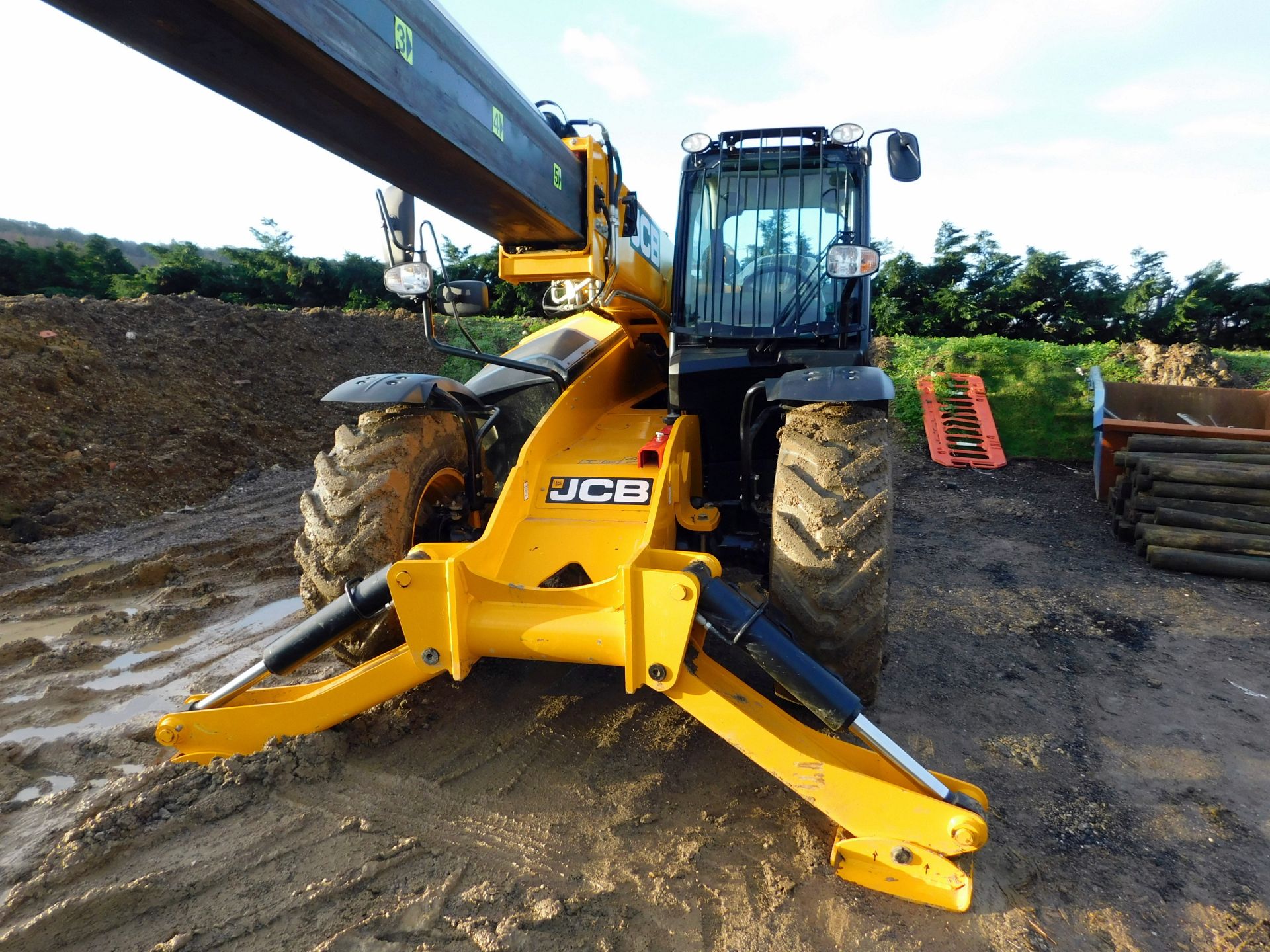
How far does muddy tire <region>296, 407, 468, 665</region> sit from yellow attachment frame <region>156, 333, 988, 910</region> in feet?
1.42

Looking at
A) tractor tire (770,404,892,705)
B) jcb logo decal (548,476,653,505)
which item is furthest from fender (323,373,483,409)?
tractor tire (770,404,892,705)

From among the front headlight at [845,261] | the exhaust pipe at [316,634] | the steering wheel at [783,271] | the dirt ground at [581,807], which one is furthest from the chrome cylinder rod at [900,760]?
the steering wheel at [783,271]

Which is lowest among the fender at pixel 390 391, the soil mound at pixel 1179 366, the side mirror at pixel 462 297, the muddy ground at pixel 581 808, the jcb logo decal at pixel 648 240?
the muddy ground at pixel 581 808

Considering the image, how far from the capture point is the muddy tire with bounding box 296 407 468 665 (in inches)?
126

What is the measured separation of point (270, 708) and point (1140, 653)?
15.5ft

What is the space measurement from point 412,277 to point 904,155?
8.58ft

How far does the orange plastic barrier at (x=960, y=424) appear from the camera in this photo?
9.62 metres

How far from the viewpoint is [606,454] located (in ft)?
12.6

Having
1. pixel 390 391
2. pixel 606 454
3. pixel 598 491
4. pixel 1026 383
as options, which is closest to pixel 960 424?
pixel 1026 383

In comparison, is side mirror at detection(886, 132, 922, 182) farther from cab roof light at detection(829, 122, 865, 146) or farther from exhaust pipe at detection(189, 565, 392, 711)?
exhaust pipe at detection(189, 565, 392, 711)

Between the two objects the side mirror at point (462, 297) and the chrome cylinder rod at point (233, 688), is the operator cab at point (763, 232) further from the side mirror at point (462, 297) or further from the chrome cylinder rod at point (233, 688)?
the chrome cylinder rod at point (233, 688)

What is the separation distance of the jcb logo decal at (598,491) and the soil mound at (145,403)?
5.24 metres

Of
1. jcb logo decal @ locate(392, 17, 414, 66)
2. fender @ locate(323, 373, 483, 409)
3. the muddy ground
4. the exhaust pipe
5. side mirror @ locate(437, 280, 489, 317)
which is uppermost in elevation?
jcb logo decal @ locate(392, 17, 414, 66)

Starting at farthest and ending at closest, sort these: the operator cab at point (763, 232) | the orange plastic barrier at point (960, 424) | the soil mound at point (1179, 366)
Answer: the soil mound at point (1179, 366) → the orange plastic barrier at point (960, 424) → the operator cab at point (763, 232)
